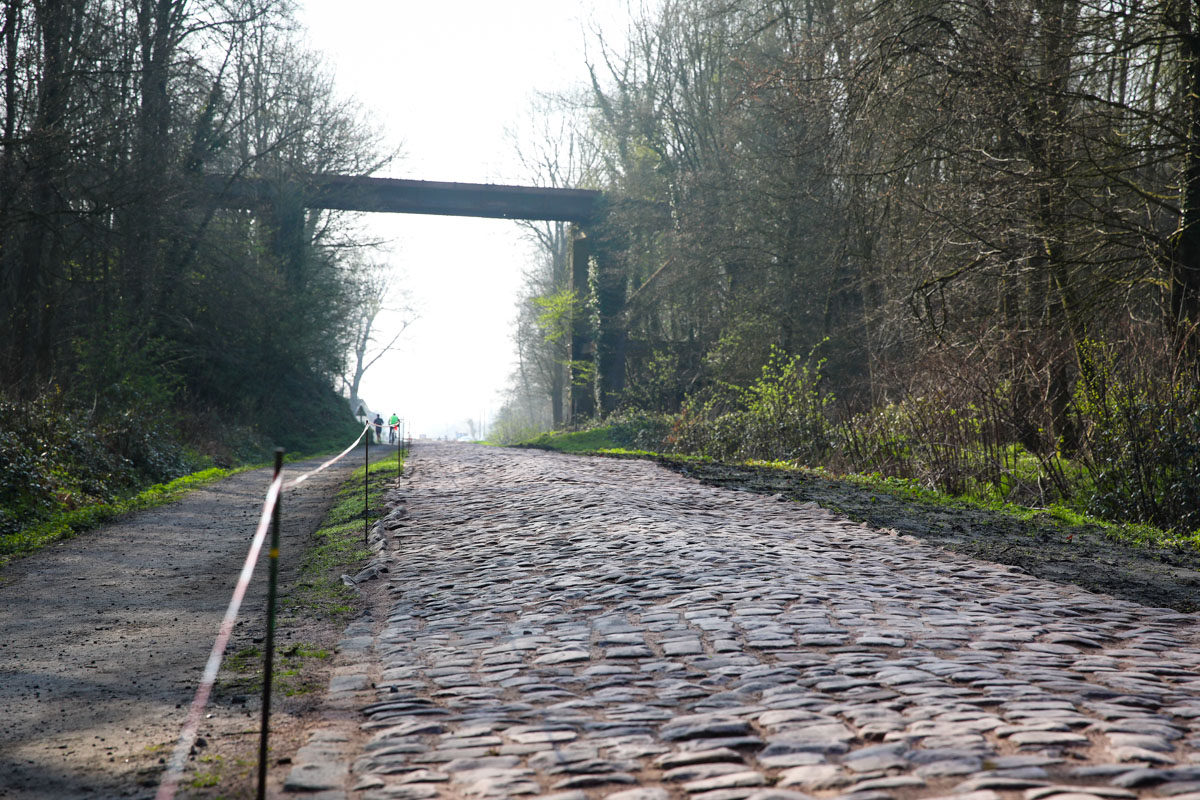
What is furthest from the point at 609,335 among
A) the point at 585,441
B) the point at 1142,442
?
the point at 1142,442

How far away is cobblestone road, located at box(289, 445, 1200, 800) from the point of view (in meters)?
3.86

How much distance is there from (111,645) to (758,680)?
450 centimetres

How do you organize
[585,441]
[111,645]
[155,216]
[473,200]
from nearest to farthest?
[111,645] < [155,216] < [585,441] < [473,200]

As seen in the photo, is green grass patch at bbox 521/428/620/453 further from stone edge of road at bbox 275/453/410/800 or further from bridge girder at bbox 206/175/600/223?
stone edge of road at bbox 275/453/410/800

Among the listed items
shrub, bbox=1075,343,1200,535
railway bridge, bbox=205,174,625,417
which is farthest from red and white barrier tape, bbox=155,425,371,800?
railway bridge, bbox=205,174,625,417

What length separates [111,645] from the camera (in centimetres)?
681

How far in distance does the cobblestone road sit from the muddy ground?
470mm

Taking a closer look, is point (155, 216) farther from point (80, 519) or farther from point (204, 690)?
point (204, 690)

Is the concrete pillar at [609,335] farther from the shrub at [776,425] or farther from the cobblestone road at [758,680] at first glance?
the cobblestone road at [758,680]

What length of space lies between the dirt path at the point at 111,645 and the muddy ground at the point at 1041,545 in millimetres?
6478

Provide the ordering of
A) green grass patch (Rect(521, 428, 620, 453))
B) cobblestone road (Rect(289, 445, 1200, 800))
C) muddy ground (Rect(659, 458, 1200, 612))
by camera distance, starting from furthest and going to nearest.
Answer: green grass patch (Rect(521, 428, 620, 453))
muddy ground (Rect(659, 458, 1200, 612))
cobblestone road (Rect(289, 445, 1200, 800))

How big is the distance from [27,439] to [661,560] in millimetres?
11089

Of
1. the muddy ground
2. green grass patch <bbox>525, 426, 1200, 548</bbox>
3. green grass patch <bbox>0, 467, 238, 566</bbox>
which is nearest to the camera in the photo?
the muddy ground

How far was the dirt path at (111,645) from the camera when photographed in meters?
4.41
